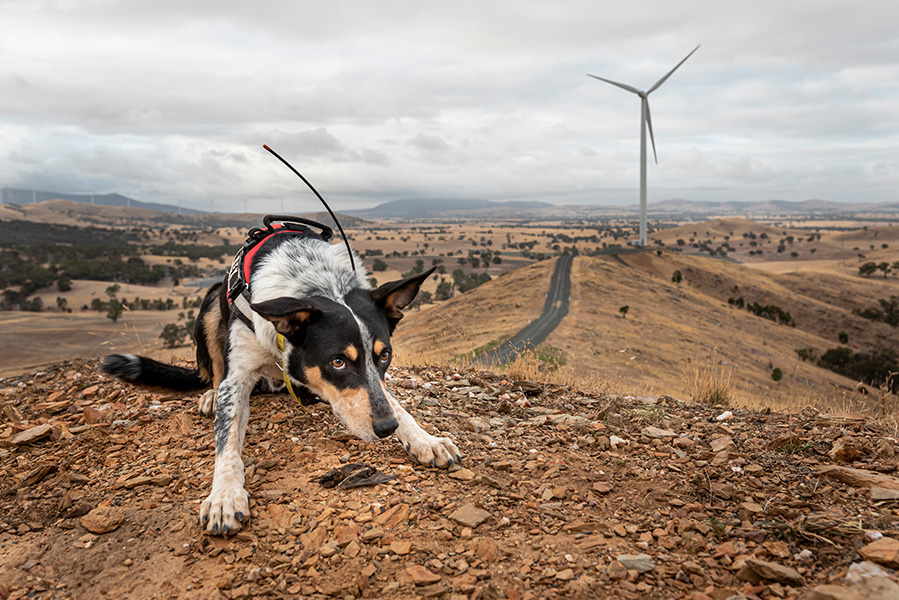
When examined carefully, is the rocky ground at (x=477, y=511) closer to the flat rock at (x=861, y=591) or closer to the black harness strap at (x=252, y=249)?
the flat rock at (x=861, y=591)

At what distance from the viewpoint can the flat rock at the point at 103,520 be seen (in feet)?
13.1

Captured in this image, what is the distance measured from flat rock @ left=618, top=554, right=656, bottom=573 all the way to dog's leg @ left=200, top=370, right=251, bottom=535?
274cm

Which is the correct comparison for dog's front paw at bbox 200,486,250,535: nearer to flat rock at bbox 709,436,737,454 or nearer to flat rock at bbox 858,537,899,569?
flat rock at bbox 858,537,899,569

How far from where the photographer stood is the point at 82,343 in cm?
4141

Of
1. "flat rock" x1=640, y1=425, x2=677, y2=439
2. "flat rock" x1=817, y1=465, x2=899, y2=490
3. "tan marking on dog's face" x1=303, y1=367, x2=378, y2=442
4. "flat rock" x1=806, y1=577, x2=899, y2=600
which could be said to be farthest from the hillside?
"flat rock" x1=806, y1=577, x2=899, y2=600

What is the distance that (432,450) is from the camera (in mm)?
4801

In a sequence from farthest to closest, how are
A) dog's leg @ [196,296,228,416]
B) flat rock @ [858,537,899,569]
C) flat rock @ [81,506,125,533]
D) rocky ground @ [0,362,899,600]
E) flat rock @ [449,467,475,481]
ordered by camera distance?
1. dog's leg @ [196,296,228,416]
2. flat rock @ [449,467,475,481]
3. flat rock @ [81,506,125,533]
4. rocky ground @ [0,362,899,600]
5. flat rock @ [858,537,899,569]

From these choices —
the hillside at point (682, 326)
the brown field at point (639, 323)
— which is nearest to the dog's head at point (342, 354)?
the brown field at point (639, 323)

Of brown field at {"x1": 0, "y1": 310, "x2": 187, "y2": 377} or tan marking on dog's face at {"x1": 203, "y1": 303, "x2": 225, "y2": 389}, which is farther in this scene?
brown field at {"x1": 0, "y1": 310, "x2": 187, "y2": 377}

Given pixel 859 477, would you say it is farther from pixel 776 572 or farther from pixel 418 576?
pixel 418 576

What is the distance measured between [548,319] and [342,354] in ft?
99.9

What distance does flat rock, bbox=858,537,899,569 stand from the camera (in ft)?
9.56

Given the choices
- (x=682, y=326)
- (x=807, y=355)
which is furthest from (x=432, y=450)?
(x=807, y=355)

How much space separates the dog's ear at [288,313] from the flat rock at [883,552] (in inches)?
154
